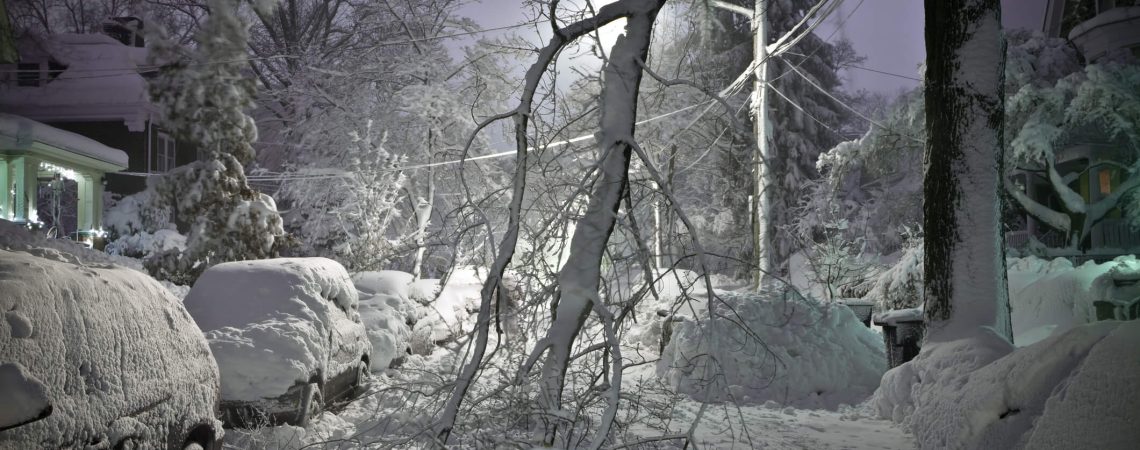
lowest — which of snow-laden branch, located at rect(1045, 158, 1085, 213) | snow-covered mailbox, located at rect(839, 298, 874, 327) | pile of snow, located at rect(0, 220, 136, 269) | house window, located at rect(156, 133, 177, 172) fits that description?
snow-covered mailbox, located at rect(839, 298, 874, 327)

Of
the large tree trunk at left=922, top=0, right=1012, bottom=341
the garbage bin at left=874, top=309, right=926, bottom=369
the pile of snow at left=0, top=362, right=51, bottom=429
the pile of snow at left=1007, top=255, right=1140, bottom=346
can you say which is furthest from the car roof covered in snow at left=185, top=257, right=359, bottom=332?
the pile of snow at left=1007, top=255, right=1140, bottom=346

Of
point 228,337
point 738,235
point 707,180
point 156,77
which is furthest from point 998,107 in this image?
point 707,180

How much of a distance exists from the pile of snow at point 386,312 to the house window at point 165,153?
4134 millimetres

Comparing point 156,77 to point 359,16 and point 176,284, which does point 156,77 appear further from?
point 359,16

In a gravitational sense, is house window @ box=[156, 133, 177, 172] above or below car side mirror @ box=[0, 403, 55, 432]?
above

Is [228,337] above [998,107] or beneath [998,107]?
beneath

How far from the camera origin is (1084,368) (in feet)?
9.18

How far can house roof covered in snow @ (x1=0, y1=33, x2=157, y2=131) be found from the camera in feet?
28.0

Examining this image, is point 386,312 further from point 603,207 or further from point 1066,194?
point 1066,194

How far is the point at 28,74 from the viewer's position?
8438 mm

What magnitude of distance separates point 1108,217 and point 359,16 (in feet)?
67.3

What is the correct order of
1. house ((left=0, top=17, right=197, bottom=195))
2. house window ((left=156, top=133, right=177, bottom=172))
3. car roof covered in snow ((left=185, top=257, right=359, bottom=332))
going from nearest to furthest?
car roof covered in snow ((left=185, top=257, right=359, bottom=332))
house ((left=0, top=17, right=197, bottom=195))
house window ((left=156, top=133, right=177, bottom=172))

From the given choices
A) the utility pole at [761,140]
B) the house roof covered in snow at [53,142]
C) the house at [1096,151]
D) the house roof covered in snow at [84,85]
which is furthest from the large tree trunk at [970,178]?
the house roof covered in snow at [84,85]

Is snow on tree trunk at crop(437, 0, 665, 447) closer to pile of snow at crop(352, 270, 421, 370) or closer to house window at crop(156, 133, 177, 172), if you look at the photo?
pile of snow at crop(352, 270, 421, 370)
